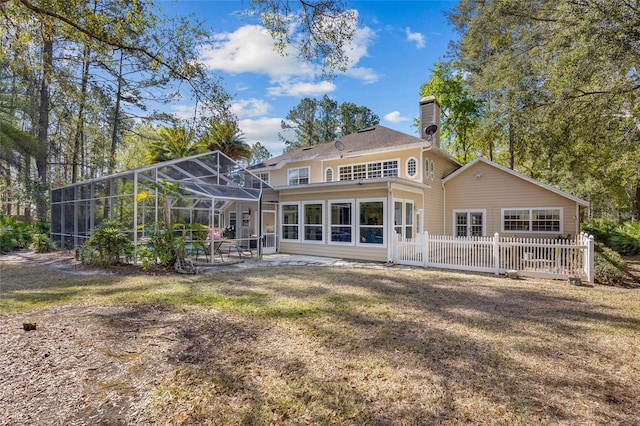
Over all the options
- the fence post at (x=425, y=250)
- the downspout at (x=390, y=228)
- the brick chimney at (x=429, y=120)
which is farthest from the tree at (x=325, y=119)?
the fence post at (x=425, y=250)

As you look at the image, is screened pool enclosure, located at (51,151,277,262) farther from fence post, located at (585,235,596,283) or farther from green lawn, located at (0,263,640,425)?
fence post, located at (585,235,596,283)

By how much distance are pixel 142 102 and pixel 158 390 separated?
2282cm

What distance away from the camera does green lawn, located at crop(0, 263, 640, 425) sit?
2.88 meters

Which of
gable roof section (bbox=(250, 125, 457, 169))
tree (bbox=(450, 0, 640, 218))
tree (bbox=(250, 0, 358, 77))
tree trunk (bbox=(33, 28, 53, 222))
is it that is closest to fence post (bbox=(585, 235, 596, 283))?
tree (bbox=(450, 0, 640, 218))

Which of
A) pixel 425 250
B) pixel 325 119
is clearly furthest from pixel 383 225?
pixel 325 119

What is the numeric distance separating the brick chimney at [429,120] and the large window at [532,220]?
472 centimetres

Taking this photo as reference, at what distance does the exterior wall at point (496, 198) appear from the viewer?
44.4ft

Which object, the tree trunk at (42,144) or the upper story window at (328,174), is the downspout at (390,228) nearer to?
the upper story window at (328,174)

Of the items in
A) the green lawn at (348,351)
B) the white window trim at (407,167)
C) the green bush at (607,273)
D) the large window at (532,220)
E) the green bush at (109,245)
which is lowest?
the green lawn at (348,351)

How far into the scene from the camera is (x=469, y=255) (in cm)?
1043

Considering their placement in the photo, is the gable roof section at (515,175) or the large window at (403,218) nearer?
the large window at (403,218)

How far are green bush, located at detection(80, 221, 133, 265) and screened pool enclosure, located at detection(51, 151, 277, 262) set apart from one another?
43 centimetres

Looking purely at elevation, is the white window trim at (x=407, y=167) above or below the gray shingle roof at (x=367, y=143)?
below

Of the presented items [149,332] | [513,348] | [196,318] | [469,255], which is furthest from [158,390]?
[469,255]
